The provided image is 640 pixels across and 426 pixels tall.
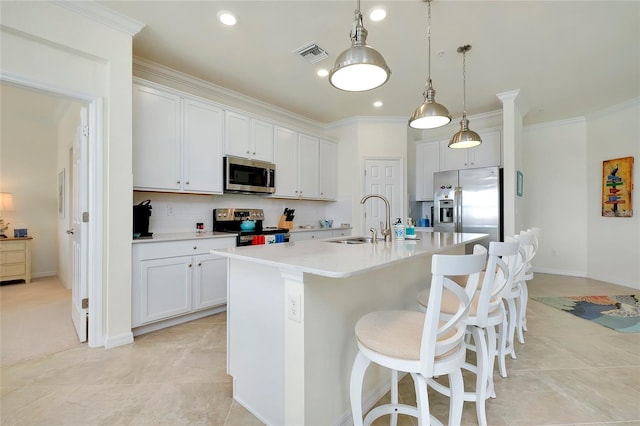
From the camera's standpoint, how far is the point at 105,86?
239cm

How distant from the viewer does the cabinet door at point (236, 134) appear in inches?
139

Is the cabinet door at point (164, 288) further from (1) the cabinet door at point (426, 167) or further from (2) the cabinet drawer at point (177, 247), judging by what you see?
(1) the cabinet door at point (426, 167)

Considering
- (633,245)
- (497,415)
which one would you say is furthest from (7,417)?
(633,245)

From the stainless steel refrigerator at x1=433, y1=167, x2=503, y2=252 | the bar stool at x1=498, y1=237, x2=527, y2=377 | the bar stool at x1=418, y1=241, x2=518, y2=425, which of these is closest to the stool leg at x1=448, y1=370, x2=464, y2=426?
the bar stool at x1=418, y1=241, x2=518, y2=425

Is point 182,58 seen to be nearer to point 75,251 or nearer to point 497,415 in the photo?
point 75,251

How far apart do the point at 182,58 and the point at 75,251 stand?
2.25 meters

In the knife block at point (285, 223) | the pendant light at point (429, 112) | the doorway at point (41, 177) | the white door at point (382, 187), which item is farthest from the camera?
the white door at point (382, 187)

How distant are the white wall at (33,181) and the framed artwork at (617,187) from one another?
9.26m

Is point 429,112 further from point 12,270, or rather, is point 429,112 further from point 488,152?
point 12,270

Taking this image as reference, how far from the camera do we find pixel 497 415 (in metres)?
1.60

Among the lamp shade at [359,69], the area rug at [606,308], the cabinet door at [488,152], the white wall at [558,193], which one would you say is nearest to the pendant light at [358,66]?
the lamp shade at [359,69]

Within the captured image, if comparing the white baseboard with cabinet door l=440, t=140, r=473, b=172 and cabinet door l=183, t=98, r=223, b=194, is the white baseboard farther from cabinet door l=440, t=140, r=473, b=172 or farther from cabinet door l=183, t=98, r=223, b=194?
cabinet door l=440, t=140, r=473, b=172

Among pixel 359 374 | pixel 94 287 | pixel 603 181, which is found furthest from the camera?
pixel 603 181

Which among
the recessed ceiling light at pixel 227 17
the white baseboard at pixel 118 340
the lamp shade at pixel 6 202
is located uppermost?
the recessed ceiling light at pixel 227 17
